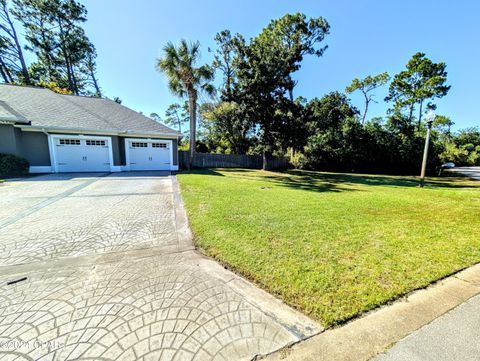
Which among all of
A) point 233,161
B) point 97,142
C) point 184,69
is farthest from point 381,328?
point 233,161

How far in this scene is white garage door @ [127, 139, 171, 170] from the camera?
14469 mm

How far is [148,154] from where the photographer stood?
14859 millimetres

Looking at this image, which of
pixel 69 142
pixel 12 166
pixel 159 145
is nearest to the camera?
pixel 12 166

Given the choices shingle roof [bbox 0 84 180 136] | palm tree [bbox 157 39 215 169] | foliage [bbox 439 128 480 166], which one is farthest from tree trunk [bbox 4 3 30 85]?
foliage [bbox 439 128 480 166]

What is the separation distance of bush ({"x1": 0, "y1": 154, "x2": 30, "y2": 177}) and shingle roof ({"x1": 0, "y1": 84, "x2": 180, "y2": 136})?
211cm

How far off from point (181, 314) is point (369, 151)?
2156cm

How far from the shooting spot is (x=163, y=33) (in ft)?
43.3

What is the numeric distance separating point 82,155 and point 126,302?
47.3 feet

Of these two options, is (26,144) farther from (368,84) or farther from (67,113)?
(368,84)

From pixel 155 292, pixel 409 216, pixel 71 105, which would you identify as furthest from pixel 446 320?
pixel 71 105

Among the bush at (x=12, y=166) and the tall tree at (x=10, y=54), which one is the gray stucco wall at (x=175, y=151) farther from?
the tall tree at (x=10, y=54)

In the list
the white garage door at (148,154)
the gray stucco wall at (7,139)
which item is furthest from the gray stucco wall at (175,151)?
the gray stucco wall at (7,139)

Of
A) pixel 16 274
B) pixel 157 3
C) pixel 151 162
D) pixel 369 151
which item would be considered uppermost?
pixel 157 3

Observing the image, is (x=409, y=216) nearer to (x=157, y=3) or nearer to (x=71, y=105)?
(x=157, y=3)
